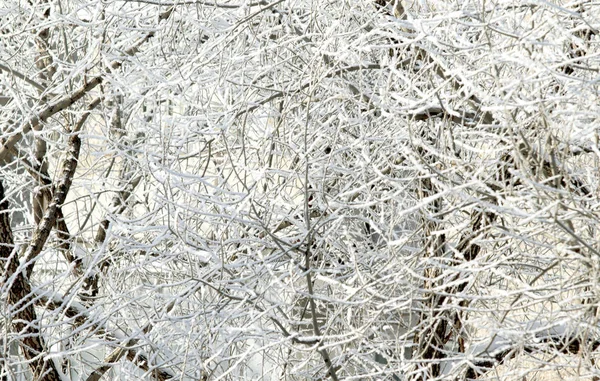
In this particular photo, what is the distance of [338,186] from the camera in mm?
5734

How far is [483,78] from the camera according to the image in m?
4.61

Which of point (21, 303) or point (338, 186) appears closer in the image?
point (338, 186)

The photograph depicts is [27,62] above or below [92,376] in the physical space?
Answer: above

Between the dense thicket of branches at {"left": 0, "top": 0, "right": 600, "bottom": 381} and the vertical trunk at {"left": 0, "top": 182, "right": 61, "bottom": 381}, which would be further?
the vertical trunk at {"left": 0, "top": 182, "right": 61, "bottom": 381}

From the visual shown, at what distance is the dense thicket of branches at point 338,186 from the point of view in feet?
11.5

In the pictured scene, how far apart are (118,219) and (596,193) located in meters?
2.39

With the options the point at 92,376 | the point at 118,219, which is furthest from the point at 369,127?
the point at 92,376

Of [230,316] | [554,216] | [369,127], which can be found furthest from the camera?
[369,127]

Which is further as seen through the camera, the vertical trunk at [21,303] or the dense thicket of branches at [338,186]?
the vertical trunk at [21,303]

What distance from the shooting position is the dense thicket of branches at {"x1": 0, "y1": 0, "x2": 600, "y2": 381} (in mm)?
3498

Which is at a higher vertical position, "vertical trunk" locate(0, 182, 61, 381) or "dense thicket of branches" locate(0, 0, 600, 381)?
"dense thicket of branches" locate(0, 0, 600, 381)

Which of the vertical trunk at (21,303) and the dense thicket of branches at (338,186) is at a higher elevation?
the dense thicket of branches at (338,186)

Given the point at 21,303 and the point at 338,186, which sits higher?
the point at 338,186

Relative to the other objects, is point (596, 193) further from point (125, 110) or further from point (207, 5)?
point (125, 110)
